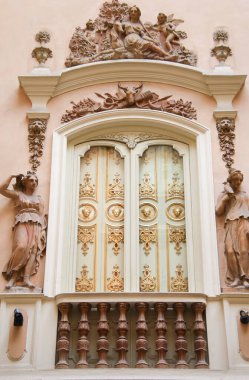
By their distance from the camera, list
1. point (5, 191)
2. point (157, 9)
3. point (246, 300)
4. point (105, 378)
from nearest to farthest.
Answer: point (105, 378)
point (246, 300)
point (5, 191)
point (157, 9)

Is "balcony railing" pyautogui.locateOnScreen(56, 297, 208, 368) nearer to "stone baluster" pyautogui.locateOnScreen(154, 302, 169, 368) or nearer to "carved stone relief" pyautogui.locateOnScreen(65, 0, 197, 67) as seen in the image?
"stone baluster" pyautogui.locateOnScreen(154, 302, 169, 368)

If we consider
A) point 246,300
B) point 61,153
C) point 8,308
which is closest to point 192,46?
point 61,153

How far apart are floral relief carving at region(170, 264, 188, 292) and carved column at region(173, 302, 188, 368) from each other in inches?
21.8

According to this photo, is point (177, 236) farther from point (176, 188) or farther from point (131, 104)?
point (131, 104)

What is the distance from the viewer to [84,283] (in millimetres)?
8406

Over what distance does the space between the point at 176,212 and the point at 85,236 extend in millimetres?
1261

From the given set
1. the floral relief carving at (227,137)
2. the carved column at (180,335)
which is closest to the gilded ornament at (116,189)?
the floral relief carving at (227,137)

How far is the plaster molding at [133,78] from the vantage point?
955 cm

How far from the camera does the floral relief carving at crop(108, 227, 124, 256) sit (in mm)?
8641

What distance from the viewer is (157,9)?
10.6 metres

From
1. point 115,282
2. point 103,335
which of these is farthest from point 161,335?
point 115,282

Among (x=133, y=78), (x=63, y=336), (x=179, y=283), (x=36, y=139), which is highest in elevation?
(x=133, y=78)

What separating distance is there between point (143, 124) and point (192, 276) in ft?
7.90

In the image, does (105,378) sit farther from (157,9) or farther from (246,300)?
(157,9)
